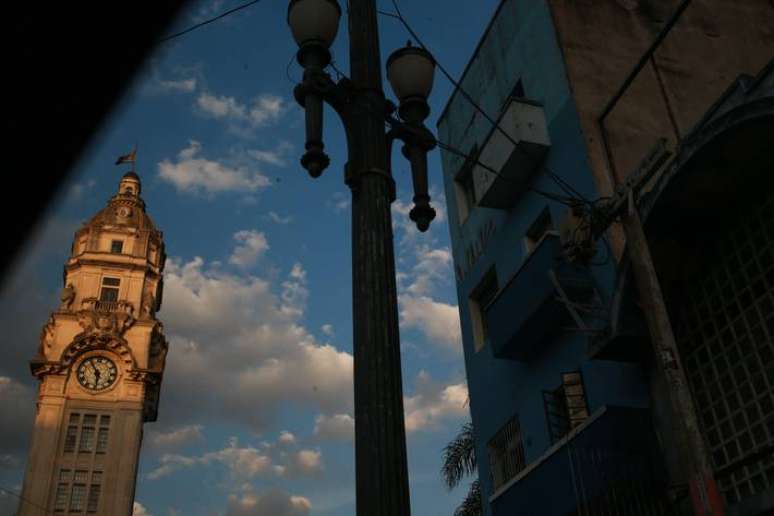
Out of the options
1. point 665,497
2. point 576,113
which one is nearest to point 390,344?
point 665,497

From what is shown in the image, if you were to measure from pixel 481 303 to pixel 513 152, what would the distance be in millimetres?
4677

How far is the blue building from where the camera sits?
436 inches

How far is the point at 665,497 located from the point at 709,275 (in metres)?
3.32

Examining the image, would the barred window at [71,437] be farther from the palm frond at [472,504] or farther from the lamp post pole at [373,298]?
the lamp post pole at [373,298]

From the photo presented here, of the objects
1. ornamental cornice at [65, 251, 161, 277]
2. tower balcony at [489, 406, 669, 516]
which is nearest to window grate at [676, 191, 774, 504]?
tower balcony at [489, 406, 669, 516]

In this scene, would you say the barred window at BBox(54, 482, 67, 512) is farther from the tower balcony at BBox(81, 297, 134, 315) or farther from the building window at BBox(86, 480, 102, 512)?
the tower balcony at BBox(81, 297, 134, 315)

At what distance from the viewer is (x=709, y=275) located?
11.7 m

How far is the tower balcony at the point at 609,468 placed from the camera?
11.4 meters

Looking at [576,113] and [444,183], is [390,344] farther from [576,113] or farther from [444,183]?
[444,183]

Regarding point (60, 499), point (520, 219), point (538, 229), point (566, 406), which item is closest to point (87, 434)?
point (60, 499)

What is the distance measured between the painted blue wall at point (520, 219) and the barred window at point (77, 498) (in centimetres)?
4617

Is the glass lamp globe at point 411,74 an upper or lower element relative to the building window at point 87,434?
lower

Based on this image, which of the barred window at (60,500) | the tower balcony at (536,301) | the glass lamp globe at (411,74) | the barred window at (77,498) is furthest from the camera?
the barred window at (77,498)

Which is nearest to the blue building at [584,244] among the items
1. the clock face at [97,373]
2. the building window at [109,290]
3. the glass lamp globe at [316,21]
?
the glass lamp globe at [316,21]
